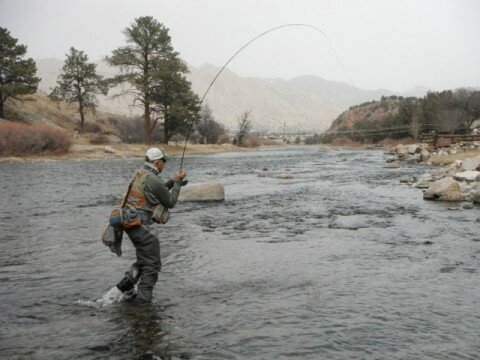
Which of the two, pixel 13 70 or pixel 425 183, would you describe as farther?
pixel 13 70

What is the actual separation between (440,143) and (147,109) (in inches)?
1045

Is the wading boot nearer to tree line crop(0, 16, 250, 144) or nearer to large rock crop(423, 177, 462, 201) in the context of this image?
large rock crop(423, 177, 462, 201)

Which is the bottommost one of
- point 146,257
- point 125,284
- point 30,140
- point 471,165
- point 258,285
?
point 258,285

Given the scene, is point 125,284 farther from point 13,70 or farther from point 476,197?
point 13,70

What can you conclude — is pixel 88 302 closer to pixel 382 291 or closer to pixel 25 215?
pixel 382 291

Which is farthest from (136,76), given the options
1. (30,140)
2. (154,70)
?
(30,140)

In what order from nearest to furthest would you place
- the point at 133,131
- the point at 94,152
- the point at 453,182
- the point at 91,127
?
the point at 453,182, the point at 94,152, the point at 91,127, the point at 133,131

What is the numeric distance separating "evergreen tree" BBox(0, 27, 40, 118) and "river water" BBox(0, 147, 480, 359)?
32.4m

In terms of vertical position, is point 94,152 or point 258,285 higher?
point 94,152

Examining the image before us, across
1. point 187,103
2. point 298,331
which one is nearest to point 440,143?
point 187,103

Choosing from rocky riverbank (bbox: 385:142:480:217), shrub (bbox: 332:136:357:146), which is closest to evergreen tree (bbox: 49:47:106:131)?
rocky riverbank (bbox: 385:142:480:217)

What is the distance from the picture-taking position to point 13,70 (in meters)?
40.7

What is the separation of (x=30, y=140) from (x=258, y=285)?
99.6 feet

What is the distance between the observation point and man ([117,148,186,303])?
5.42 meters
